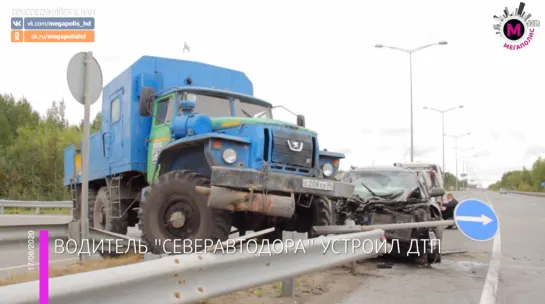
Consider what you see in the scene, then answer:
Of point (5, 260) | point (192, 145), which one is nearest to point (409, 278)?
point (192, 145)

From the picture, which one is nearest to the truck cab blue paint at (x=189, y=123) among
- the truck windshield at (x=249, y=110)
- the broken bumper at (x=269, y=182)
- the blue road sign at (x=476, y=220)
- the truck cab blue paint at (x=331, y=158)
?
the truck windshield at (x=249, y=110)

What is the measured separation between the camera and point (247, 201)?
5.83m

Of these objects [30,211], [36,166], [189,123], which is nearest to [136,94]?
[189,123]

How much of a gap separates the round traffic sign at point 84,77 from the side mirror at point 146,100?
143cm

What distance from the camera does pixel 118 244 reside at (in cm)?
614

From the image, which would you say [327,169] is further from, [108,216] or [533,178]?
[533,178]

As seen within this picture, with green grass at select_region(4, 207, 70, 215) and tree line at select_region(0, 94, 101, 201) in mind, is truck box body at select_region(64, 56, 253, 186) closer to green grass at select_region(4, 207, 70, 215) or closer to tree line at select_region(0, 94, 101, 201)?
green grass at select_region(4, 207, 70, 215)

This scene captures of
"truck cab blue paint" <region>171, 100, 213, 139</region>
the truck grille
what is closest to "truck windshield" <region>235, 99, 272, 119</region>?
"truck cab blue paint" <region>171, 100, 213, 139</region>

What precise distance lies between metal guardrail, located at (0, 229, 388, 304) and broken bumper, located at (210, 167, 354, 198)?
122cm

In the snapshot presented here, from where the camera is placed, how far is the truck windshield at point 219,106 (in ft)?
24.0

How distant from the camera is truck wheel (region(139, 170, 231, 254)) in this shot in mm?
5934

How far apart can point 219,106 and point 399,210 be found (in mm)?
3501

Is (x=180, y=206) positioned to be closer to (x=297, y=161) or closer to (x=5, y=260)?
(x=297, y=161)

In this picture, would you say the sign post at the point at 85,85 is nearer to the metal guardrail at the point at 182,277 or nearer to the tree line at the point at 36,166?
the metal guardrail at the point at 182,277
